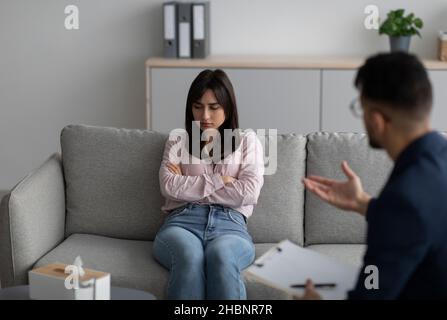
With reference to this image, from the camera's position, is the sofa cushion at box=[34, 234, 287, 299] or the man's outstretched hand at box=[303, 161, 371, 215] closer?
the man's outstretched hand at box=[303, 161, 371, 215]

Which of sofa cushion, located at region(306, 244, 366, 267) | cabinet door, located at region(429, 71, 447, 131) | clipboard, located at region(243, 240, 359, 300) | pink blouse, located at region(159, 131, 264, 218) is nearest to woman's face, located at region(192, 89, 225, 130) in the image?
pink blouse, located at region(159, 131, 264, 218)

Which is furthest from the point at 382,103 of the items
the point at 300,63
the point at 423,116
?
the point at 300,63

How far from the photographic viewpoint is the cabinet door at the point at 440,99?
4.82 metres

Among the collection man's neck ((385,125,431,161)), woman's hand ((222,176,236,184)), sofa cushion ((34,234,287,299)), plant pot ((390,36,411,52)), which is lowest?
sofa cushion ((34,234,287,299))

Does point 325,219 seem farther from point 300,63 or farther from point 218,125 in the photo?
point 300,63

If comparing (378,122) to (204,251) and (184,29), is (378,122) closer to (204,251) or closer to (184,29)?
(204,251)

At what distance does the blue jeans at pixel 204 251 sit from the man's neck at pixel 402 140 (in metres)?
1.10

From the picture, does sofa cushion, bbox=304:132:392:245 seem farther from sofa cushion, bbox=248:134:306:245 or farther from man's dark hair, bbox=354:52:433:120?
man's dark hair, bbox=354:52:433:120

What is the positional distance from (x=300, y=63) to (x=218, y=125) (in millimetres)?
1626

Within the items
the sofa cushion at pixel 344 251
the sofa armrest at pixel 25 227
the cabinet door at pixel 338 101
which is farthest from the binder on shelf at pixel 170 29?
the sofa cushion at pixel 344 251

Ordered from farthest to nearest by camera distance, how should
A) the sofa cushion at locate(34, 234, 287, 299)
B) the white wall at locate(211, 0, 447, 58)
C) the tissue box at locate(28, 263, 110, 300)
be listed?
the white wall at locate(211, 0, 447, 58) → the sofa cushion at locate(34, 234, 287, 299) → the tissue box at locate(28, 263, 110, 300)

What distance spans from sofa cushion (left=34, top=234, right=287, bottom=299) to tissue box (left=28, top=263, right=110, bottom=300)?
0.47m

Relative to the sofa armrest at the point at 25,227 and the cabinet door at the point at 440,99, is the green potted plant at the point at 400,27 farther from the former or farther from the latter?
the sofa armrest at the point at 25,227

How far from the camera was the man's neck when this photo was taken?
191cm
